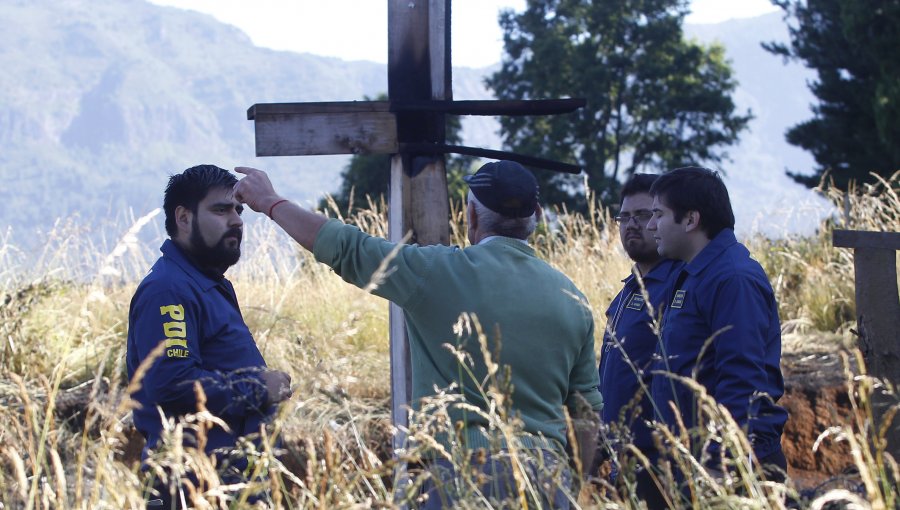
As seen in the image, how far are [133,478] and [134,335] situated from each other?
4.15 ft

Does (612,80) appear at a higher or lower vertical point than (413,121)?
higher

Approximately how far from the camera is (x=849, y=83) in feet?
84.4

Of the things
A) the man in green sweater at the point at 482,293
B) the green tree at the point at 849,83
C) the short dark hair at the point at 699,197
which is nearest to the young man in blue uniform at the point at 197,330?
the man in green sweater at the point at 482,293

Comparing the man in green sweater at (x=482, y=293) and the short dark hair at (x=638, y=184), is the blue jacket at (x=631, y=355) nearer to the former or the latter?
the short dark hair at (x=638, y=184)

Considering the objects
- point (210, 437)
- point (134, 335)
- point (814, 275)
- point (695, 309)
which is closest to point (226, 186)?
point (134, 335)

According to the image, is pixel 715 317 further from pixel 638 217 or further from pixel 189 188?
pixel 189 188

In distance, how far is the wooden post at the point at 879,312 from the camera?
4.32m

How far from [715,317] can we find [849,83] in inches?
962

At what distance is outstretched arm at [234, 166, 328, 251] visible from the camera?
3.02 meters

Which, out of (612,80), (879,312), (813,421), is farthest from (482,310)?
(612,80)

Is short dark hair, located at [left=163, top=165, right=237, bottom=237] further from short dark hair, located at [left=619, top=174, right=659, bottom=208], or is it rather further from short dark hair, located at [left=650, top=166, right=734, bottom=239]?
short dark hair, located at [left=619, top=174, right=659, bottom=208]

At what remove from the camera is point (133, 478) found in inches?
82.0

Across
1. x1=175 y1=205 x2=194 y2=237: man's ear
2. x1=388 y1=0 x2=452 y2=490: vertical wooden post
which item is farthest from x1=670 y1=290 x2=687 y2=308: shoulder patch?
x1=175 y1=205 x2=194 y2=237: man's ear

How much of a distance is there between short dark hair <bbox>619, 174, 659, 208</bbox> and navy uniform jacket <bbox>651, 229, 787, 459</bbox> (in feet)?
2.64
